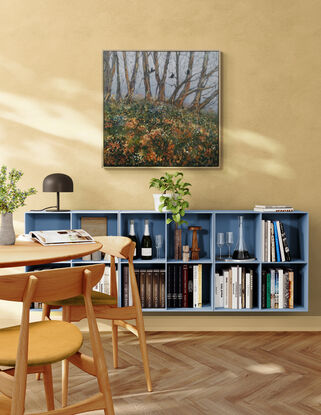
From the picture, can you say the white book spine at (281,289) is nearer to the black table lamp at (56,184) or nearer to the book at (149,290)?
the book at (149,290)

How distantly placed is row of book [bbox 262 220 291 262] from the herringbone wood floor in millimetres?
677

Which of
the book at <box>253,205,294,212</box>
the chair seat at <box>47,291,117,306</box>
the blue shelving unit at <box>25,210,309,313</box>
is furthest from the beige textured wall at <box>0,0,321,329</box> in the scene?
the chair seat at <box>47,291,117,306</box>

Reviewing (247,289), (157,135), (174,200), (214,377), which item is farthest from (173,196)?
(214,377)

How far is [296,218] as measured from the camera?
11.6 feet

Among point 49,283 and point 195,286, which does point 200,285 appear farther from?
point 49,283

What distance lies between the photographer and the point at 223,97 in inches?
140

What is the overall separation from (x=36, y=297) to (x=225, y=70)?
273cm

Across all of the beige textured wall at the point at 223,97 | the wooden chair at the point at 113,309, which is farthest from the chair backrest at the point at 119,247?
the beige textured wall at the point at 223,97

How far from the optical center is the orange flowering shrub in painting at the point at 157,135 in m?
3.53

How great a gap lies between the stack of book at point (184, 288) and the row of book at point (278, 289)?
0.54 meters

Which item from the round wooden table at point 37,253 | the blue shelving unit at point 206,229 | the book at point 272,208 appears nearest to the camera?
the round wooden table at point 37,253

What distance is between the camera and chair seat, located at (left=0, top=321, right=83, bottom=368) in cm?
158

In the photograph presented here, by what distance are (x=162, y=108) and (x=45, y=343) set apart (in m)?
2.37

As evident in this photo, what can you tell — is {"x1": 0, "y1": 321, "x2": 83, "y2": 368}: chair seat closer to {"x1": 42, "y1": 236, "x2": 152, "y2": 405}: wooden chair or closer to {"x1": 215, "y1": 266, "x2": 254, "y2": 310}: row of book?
{"x1": 42, "y1": 236, "x2": 152, "y2": 405}: wooden chair
